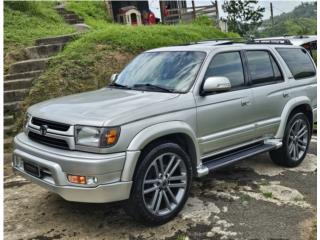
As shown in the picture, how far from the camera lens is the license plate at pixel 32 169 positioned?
401cm

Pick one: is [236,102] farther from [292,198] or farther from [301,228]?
[301,228]

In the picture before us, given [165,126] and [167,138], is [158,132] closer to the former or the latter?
[165,126]

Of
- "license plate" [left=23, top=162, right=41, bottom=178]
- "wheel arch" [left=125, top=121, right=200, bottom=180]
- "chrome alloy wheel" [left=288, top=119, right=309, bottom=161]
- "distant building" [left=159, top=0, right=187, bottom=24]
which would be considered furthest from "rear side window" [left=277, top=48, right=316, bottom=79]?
"distant building" [left=159, top=0, right=187, bottom=24]

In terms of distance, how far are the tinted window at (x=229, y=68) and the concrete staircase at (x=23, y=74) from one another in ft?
13.5

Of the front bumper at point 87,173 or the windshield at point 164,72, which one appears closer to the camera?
the front bumper at point 87,173

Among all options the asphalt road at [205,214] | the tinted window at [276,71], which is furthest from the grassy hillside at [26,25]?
the tinted window at [276,71]

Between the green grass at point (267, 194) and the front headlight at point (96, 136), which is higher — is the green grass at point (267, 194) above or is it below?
below

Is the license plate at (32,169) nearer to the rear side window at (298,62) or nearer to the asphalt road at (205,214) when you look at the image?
the asphalt road at (205,214)

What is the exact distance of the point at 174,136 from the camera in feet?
14.2

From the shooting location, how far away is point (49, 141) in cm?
405

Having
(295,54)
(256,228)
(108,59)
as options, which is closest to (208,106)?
(256,228)

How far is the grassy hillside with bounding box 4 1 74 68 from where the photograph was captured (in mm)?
10448

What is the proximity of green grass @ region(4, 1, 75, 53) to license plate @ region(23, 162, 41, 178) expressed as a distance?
22.0ft

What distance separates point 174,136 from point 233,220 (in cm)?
103
